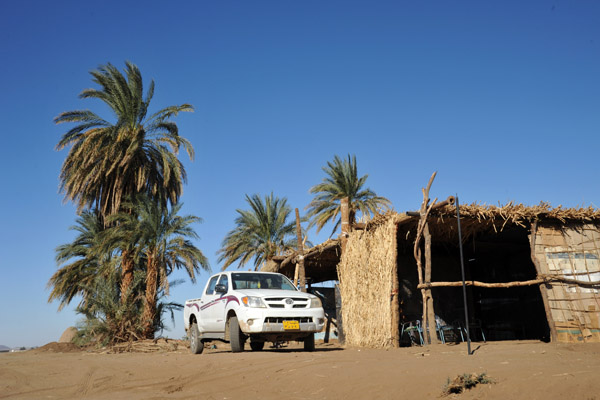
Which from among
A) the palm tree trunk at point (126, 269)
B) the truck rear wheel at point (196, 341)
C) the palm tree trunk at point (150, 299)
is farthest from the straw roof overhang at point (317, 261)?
the palm tree trunk at point (126, 269)

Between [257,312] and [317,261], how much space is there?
304 inches

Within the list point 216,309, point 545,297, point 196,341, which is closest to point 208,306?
point 216,309

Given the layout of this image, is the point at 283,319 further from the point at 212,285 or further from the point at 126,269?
the point at 126,269

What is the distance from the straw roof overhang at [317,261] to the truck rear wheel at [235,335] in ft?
15.9

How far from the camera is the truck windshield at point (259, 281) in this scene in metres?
10.9

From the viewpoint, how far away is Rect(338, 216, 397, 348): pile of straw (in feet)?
38.2

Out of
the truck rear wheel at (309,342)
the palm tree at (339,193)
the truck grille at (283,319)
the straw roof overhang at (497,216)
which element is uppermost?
the palm tree at (339,193)

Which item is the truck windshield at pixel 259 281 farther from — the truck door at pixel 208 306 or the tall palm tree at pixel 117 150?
the tall palm tree at pixel 117 150

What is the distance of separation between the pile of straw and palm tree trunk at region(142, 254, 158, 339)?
30.5 feet

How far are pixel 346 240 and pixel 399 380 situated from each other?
26.7 ft

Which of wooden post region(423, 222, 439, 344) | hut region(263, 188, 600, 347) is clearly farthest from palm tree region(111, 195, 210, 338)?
wooden post region(423, 222, 439, 344)

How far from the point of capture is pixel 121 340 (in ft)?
61.0

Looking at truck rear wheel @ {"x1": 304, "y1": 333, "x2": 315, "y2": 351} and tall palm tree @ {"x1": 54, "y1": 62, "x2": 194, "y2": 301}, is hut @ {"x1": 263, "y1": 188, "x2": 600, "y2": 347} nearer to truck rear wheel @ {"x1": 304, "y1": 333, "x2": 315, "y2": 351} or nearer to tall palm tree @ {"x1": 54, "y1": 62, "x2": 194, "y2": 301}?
truck rear wheel @ {"x1": 304, "y1": 333, "x2": 315, "y2": 351}

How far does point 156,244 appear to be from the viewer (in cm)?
2070
